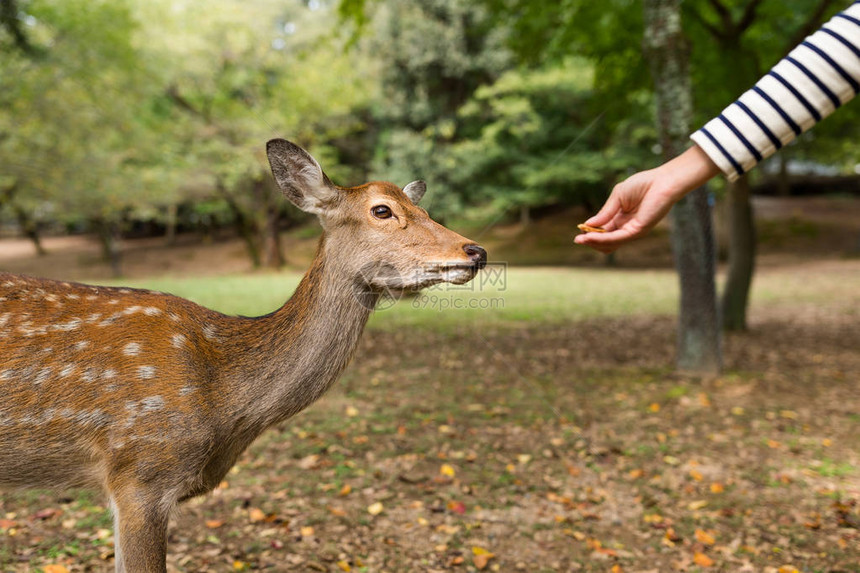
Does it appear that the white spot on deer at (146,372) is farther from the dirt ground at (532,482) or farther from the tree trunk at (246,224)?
the tree trunk at (246,224)

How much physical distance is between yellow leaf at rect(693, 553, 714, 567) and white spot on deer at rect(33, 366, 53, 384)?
3087 mm

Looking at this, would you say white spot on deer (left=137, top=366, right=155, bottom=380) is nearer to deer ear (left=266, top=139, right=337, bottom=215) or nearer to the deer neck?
the deer neck

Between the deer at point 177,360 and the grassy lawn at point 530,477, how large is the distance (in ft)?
2.82

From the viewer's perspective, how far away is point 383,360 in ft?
24.9

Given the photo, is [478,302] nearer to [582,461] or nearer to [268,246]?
[582,461]

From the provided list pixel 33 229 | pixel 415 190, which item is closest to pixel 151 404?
pixel 415 190

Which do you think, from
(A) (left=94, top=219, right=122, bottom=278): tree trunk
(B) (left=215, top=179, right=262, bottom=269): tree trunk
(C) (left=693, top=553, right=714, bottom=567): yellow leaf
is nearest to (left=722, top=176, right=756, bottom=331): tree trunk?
(C) (left=693, top=553, right=714, bottom=567): yellow leaf

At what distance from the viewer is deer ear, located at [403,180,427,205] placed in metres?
2.56

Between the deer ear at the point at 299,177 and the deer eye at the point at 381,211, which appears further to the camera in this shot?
the deer eye at the point at 381,211

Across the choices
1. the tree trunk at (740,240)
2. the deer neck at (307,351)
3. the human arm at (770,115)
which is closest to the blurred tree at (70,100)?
the deer neck at (307,351)

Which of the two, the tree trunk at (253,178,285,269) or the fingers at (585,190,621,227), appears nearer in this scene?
the fingers at (585,190,621,227)

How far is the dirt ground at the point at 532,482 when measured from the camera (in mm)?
3217

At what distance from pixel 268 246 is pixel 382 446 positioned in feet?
48.5

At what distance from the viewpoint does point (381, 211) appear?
2.28 meters
